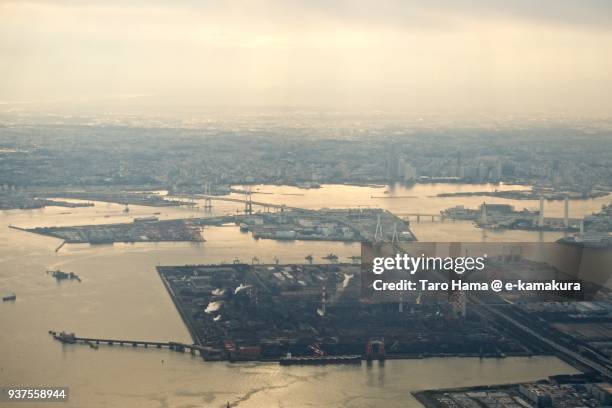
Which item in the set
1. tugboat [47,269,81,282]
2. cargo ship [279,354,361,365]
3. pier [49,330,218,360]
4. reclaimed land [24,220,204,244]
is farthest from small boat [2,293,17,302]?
reclaimed land [24,220,204,244]

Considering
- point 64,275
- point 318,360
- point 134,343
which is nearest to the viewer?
point 318,360

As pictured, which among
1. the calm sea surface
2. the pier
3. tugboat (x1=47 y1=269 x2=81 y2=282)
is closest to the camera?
the calm sea surface

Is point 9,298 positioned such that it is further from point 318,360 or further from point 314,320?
point 318,360

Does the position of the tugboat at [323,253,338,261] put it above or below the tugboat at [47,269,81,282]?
above

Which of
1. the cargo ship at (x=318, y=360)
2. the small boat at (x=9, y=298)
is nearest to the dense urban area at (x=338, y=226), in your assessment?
the cargo ship at (x=318, y=360)

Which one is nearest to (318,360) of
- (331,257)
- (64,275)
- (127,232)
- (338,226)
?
(64,275)

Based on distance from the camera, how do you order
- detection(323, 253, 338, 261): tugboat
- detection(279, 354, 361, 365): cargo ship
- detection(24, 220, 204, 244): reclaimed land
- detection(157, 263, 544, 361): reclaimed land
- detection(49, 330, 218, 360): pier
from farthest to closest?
1. detection(24, 220, 204, 244): reclaimed land
2. detection(323, 253, 338, 261): tugboat
3. detection(157, 263, 544, 361): reclaimed land
4. detection(49, 330, 218, 360): pier
5. detection(279, 354, 361, 365): cargo ship

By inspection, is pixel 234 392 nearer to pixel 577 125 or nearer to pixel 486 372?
pixel 486 372

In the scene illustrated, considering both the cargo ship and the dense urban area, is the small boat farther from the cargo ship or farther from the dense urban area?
the cargo ship

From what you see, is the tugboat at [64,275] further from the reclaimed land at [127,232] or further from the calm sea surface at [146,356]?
the reclaimed land at [127,232]

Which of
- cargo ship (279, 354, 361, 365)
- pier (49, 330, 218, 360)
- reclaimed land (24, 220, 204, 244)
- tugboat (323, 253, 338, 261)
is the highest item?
reclaimed land (24, 220, 204, 244)

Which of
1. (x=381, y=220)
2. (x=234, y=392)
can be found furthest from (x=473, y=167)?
(x=234, y=392)
